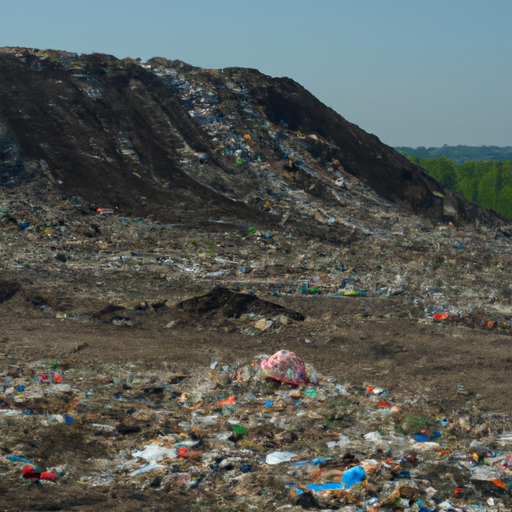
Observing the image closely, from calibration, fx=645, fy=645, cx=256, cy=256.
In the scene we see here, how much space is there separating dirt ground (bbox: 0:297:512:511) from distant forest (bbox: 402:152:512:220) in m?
35.2

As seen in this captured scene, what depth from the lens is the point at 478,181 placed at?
179ft

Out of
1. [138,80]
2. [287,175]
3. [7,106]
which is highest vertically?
[138,80]

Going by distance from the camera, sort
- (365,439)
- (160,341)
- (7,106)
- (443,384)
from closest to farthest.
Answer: (365,439) < (443,384) < (160,341) < (7,106)

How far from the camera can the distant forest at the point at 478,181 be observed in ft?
166

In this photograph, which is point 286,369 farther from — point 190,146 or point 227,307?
point 190,146

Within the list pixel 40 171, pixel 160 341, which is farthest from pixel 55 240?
pixel 160 341

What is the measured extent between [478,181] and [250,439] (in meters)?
52.7

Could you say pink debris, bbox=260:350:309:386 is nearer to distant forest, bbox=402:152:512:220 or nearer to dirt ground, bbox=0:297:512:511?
dirt ground, bbox=0:297:512:511

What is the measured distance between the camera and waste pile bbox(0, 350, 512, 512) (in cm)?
497

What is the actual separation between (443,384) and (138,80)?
20.3 m

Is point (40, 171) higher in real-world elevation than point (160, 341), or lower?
higher

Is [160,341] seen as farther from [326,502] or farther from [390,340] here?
[326,502]

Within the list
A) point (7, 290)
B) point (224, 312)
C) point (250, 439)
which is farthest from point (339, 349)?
point (7, 290)

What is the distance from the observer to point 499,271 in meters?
14.4
